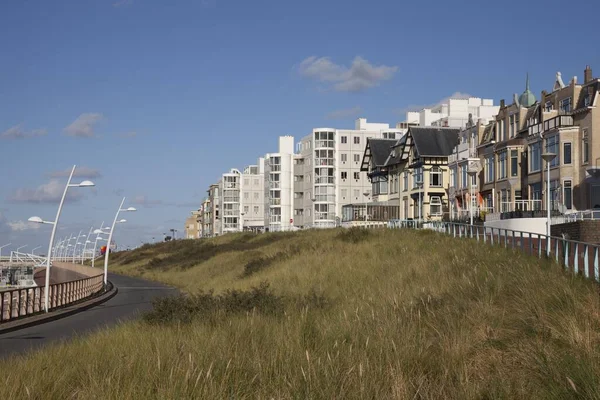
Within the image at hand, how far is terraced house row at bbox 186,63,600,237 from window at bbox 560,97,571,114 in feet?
0.24

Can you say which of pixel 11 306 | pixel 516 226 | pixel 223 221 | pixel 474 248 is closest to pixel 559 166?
pixel 516 226

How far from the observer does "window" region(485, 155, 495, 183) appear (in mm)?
63469

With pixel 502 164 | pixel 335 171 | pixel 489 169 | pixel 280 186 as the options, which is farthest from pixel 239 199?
pixel 502 164

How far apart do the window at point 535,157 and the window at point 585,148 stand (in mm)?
4316

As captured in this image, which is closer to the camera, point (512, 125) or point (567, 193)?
point (567, 193)

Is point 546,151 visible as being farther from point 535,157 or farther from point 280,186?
point 280,186

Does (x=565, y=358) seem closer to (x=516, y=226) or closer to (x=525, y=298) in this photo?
(x=525, y=298)

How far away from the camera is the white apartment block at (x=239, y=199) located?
161500mm

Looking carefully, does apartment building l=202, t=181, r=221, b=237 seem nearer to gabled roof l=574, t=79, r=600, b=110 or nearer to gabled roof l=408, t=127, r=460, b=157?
gabled roof l=408, t=127, r=460, b=157

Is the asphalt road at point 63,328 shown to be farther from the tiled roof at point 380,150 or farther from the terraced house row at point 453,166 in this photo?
the tiled roof at point 380,150

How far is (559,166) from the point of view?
1984 inches

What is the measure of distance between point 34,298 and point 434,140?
59038 millimetres

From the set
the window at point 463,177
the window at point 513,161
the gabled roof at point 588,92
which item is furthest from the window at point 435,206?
the gabled roof at point 588,92

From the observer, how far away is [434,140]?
8031cm
